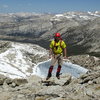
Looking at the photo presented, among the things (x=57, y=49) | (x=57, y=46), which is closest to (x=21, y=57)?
(x=57, y=49)

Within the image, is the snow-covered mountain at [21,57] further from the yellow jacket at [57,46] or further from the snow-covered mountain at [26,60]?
the yellow jacket at [57,46]

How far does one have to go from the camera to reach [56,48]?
24.7 meters

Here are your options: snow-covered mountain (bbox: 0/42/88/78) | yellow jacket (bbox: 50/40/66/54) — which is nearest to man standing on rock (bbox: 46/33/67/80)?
yellow jacket (bbox: 50/40/66/54)

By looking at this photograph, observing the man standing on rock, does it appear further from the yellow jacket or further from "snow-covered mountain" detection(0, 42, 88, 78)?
"snow-covered mountain" detection(0, 42, 88, 78)

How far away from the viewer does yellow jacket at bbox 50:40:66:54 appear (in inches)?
957

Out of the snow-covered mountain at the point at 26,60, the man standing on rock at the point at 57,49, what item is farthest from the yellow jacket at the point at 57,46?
the snow-covered mountain at the point at 26,60

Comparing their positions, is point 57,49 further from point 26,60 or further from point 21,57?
point 21,57

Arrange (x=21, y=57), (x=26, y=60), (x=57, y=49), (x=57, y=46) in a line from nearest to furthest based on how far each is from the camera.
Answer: (x=57, y=46), (x=57, y=49), (x=26, y=60), (x=21, y=57)

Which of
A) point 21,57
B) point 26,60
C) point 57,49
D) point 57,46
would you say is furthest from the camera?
point 21,57

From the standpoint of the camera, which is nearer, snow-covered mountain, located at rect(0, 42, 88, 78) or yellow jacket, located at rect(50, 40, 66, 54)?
yellow jacket, located at rect(50, 40, 66, 54)

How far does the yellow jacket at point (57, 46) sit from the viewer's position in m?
24.3

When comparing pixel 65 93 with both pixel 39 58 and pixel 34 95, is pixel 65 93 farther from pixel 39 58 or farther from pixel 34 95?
pixel 39 58

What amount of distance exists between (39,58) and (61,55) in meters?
144

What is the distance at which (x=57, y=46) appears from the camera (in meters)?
24.5
